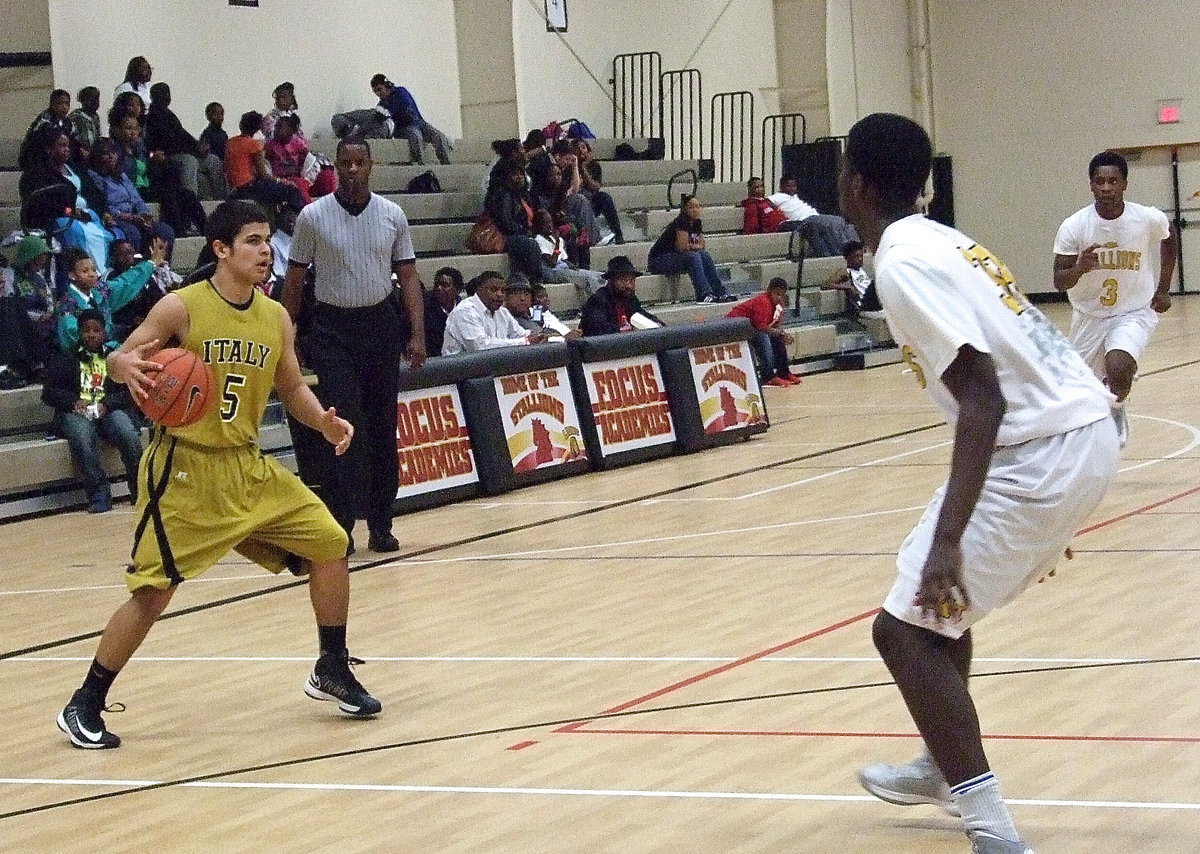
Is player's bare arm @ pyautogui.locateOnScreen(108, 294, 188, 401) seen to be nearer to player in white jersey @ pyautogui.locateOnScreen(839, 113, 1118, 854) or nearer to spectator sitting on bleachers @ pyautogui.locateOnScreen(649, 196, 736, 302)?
player in white jersey @ pyautogui.locateOnScreen(839, 113, 1118, 854)

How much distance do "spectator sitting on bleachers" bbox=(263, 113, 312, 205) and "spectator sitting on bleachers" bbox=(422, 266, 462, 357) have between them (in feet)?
10.8

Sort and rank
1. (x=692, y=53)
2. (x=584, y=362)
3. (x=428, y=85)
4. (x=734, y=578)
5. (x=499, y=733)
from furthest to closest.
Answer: (x=692, y=53)
(x=428, y=85)
(x=584, y=362)
(x=734, y=578)
(x=499, y=733)

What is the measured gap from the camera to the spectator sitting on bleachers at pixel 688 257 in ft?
72.0

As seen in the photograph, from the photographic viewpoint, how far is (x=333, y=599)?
20.8 ft

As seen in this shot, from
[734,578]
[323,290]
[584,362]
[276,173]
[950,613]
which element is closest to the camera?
[950,613]

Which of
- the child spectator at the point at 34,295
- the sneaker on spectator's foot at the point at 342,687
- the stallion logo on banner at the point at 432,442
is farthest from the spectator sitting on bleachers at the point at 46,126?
the sneaker on spectator's foot at the point at 342,687

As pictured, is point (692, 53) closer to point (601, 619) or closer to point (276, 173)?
point (276, 173)

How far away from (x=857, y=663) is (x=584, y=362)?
6.93 m

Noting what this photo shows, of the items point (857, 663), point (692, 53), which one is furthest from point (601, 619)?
point (692, 53)

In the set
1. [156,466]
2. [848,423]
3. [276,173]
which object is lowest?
[848,423]

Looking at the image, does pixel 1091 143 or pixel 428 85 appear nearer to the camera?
pixel 428 85

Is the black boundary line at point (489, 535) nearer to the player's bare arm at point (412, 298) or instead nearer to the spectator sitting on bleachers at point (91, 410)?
the player's bare arm at point (412, 298)

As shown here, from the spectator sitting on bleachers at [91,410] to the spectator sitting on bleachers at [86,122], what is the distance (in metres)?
3.63

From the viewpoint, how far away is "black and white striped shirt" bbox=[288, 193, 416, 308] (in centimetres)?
955
